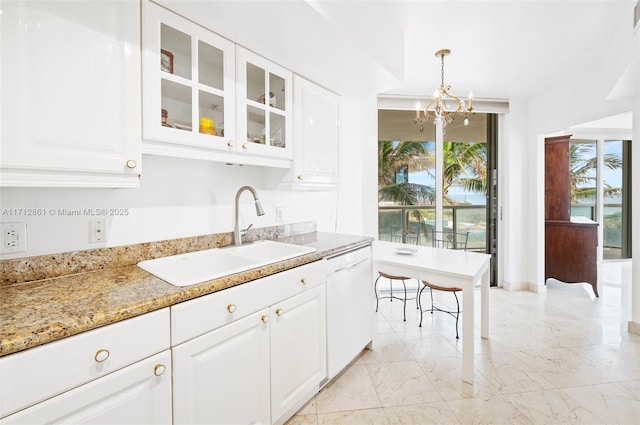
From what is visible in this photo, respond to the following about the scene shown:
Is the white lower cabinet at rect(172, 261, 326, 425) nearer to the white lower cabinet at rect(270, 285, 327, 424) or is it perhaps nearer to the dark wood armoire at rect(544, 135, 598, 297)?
the white lower cabinet at rect(270, 285, 327, 424)

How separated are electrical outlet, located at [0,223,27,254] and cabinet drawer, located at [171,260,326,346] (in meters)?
0.73

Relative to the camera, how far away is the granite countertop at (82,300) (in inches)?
30.7

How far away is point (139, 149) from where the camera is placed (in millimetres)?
1258

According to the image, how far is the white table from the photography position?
197 cm

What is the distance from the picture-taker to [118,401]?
919 millimetres

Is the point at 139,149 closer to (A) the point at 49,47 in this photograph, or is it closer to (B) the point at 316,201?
(A) the point at 49,47

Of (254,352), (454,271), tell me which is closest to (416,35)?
(454,271)

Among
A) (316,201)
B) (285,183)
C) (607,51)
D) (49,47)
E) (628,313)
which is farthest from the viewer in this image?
(628,313)

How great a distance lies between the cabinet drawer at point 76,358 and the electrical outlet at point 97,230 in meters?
0.66

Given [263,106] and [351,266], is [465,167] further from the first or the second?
[263,106]

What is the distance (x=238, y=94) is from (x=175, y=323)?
1.22 metres

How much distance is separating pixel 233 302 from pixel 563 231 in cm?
439

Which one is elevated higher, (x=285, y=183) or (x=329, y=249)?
(x=285, y=183)

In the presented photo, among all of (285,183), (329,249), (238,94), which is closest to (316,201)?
(285,183)
